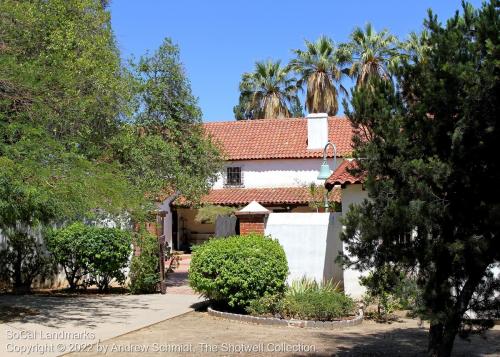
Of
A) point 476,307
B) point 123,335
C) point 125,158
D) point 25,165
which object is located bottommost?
point 123,335

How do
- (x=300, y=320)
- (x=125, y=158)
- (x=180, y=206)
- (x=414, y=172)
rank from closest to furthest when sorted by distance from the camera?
1. (x=414, y=172)
2. (x=300, y=320)
3. (x=125, y=158)
4. (x=180, y=206)

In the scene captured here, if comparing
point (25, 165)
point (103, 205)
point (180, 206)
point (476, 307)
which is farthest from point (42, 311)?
point (180, 206)

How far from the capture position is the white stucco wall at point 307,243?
14.0 metres

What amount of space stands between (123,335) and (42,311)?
10.9 ft

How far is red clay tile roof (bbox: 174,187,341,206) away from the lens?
2868cm

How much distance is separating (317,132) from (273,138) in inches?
110

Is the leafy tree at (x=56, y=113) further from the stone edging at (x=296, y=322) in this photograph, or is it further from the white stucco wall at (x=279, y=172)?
the white stucco wall at (x=279, y=172)

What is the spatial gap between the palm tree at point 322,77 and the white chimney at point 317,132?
457 centimetres

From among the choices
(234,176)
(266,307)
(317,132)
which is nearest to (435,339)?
(266,307)

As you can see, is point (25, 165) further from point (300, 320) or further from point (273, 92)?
point (273, 92)

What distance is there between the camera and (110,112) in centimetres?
1555

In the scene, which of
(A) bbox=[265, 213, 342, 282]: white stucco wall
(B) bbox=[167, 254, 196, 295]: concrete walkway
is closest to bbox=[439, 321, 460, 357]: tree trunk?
(A) bbox=[265, 213, 342, 282]: white stucco wall

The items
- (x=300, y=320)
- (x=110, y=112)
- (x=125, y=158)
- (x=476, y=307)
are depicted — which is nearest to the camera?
(x=476, y=307)

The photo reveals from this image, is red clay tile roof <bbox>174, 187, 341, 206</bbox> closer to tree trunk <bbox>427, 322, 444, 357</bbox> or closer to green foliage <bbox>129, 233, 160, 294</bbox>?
green foliage <bbox>129, 233, 160, 294</bbox>
